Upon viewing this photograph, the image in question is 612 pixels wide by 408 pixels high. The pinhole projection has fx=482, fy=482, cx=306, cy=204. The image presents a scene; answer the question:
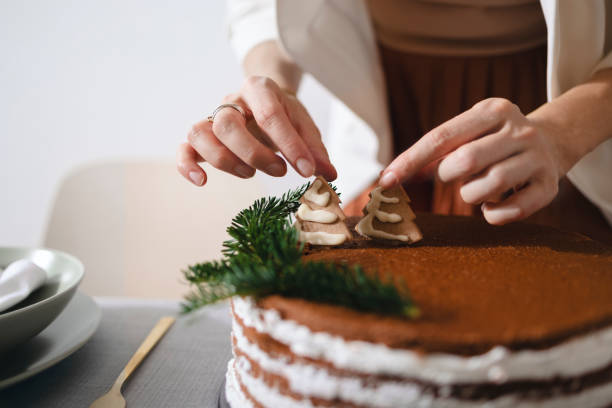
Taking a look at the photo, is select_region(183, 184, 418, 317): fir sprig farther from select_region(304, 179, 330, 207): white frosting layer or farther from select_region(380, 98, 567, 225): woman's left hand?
select_region(380, 98, 567, 225): woman's left hand

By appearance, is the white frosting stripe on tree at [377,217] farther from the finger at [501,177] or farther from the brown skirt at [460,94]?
the brown skirt at [460,94]

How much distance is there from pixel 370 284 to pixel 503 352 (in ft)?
0.51

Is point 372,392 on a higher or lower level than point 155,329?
higher

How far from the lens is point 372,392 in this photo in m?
0.54

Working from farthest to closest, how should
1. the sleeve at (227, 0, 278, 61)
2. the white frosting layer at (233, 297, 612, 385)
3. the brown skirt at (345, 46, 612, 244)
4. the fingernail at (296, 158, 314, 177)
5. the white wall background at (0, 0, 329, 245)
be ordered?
the white wall background at (0, 0, 329, 245) → the sleeve at (227, 0, 278, 61) → the brown skirt at (345, 46, 612, 244) → the fingernail at (296, 158, 314, 177) → the white frosting layer at (233, 297, 612, 385)

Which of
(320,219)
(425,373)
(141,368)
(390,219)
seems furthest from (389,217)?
(141,368)

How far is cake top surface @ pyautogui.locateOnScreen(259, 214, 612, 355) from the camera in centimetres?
52

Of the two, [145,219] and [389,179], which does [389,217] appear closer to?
[389,179]

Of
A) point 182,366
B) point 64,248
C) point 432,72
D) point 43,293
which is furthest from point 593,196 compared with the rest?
point 64,248

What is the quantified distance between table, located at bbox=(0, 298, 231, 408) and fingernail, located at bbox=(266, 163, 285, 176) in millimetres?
306

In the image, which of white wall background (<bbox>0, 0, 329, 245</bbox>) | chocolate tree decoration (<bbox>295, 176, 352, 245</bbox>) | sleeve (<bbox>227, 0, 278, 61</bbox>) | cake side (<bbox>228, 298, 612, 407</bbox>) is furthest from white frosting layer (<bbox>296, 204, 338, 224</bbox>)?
white wall background (<bbox>0, 0, 329, 245</bbox>)

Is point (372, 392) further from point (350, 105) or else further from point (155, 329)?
point (350, 105)

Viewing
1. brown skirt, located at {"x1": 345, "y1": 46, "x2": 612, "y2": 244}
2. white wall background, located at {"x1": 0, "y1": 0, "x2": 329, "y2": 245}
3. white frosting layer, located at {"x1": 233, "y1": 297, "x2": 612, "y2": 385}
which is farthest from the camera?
white wall background, located at {"x1": 0, "y1": 0, "x2": 329, "y2": 245}

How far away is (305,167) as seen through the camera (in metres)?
0.85
